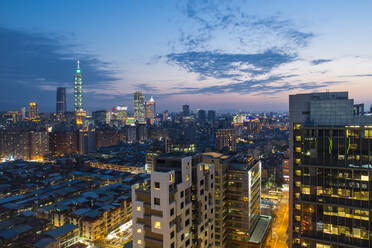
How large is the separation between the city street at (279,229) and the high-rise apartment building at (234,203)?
692 cm

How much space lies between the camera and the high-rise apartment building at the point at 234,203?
119ft

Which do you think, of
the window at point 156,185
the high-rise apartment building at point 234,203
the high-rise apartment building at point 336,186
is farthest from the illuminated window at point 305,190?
the high-rise apartment building at point 234,203

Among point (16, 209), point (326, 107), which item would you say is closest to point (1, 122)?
point (16, 209)

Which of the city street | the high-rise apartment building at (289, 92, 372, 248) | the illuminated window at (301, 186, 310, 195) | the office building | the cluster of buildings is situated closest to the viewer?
the high-rise apartment building at (289, 92, 372, 248)

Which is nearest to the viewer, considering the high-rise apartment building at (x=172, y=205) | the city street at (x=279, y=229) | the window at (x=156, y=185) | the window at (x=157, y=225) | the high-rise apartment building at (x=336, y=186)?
the high-rise apartment building at (x=172, y=205)

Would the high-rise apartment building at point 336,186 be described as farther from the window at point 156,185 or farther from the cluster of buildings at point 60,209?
the cluster of buildings at point 60,209

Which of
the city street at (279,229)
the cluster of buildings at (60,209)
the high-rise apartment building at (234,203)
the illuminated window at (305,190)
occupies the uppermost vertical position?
the illuminated window at (305,190)

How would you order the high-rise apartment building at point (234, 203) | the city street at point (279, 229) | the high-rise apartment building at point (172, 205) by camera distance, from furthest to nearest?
the city street at point (279, 229) < the high-rise apartment building at point (234, 203) < the high-rise apartment building at point (172, 205)

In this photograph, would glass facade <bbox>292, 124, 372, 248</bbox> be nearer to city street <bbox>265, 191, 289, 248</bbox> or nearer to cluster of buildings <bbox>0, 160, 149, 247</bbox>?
city street <bbox>265, 191, 289, 248</bbox>

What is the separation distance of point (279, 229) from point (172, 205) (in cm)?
3988

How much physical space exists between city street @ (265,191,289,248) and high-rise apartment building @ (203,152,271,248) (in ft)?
22.7

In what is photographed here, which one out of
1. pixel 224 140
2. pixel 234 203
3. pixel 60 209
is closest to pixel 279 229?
pixel 234 203

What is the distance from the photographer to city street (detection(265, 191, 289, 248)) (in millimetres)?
44772

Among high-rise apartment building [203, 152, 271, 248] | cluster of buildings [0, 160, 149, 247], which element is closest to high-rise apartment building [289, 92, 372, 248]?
high-rise apartment building [203, 152, 271, 248]
